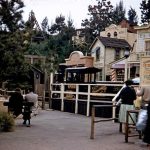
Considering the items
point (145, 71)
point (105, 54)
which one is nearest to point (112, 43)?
point (105, 54)

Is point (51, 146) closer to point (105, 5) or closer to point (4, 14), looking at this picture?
point (4, 14)

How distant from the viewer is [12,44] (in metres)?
14.0

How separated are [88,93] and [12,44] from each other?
32.8 feet

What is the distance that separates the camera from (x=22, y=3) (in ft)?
44.5

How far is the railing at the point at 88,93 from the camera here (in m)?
22.5

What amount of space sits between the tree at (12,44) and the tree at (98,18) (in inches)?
2327

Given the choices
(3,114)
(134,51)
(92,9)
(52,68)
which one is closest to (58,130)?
(3,114)

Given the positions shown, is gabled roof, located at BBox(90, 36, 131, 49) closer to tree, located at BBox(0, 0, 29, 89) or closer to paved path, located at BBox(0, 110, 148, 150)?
paved path, located at BBox(0, 110, 148, 150)

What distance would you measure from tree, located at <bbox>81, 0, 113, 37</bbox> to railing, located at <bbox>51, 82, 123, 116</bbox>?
155ft

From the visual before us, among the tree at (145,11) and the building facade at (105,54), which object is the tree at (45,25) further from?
the building facade at (105,54)

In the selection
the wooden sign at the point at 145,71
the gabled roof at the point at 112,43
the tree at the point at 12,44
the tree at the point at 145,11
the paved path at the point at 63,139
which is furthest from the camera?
the tree at the point at 145,11

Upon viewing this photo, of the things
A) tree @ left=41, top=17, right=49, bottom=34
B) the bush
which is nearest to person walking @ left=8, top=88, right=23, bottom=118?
the bush

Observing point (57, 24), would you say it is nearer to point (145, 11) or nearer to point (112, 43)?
point (145, 11)

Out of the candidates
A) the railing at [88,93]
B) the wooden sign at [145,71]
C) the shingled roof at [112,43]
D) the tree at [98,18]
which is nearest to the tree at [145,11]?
the tree at [98,18]
